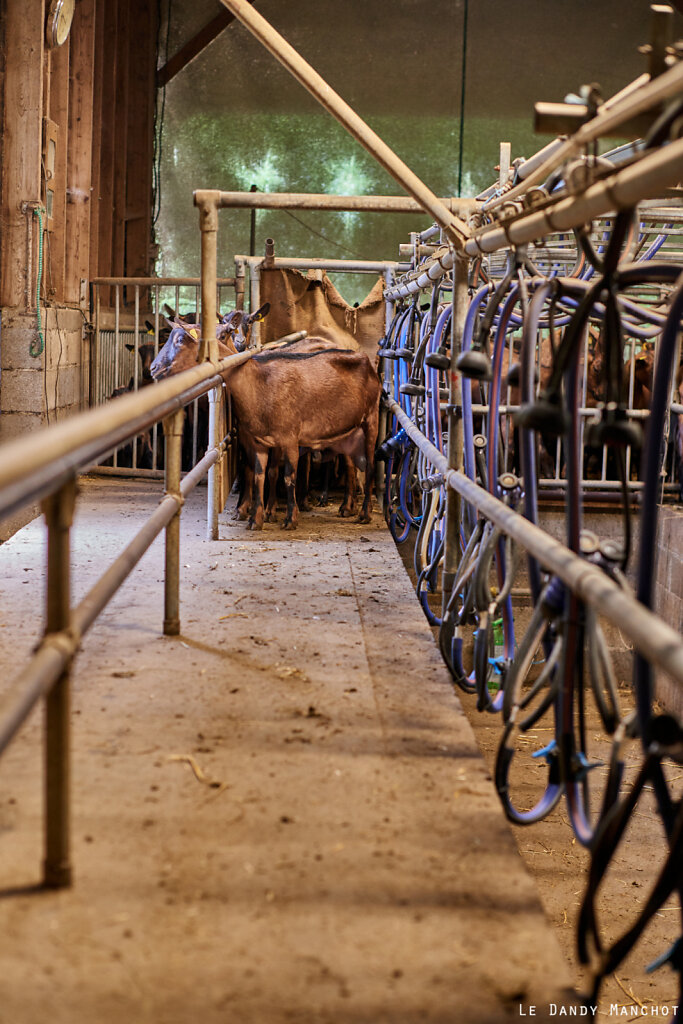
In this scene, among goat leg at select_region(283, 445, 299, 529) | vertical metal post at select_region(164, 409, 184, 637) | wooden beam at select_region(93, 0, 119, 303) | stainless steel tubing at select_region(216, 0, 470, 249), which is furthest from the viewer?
wooden beam at select_region(93, 0, 119, 303)

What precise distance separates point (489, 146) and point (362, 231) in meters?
2.20

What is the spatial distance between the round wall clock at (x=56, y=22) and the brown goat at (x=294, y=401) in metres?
2.68

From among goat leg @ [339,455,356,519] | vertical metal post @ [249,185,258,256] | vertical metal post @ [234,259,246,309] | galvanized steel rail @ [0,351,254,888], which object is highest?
vertical metal post @ [249,185,258,256]

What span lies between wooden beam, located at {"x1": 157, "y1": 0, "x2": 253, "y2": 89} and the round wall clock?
634 cm

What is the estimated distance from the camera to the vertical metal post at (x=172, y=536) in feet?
11.3

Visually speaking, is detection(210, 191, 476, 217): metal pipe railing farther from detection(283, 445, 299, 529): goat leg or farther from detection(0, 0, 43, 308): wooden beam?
detection(0, 0, 43, 308): wooden beam

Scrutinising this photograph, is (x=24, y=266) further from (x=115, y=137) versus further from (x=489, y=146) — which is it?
(x=489, y=146)

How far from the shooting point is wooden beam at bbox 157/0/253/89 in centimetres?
1397

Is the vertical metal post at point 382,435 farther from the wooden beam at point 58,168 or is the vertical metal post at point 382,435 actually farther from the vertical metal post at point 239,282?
the wooden beam at point 58,168

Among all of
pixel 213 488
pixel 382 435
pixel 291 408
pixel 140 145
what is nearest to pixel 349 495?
Result: pixel 291 408

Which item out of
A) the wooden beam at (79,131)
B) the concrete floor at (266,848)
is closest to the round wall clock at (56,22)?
the wooden beam at (79,131)

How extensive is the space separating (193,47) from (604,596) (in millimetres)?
14149

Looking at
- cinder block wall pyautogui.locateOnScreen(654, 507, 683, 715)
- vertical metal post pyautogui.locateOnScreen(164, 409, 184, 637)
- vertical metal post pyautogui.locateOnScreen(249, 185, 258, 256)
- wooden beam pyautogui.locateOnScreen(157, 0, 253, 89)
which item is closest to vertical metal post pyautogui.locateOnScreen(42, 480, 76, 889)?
vertical metal post pyautogui.locateOnScreen(164, 409, 184, 637)

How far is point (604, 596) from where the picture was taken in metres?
1.66
